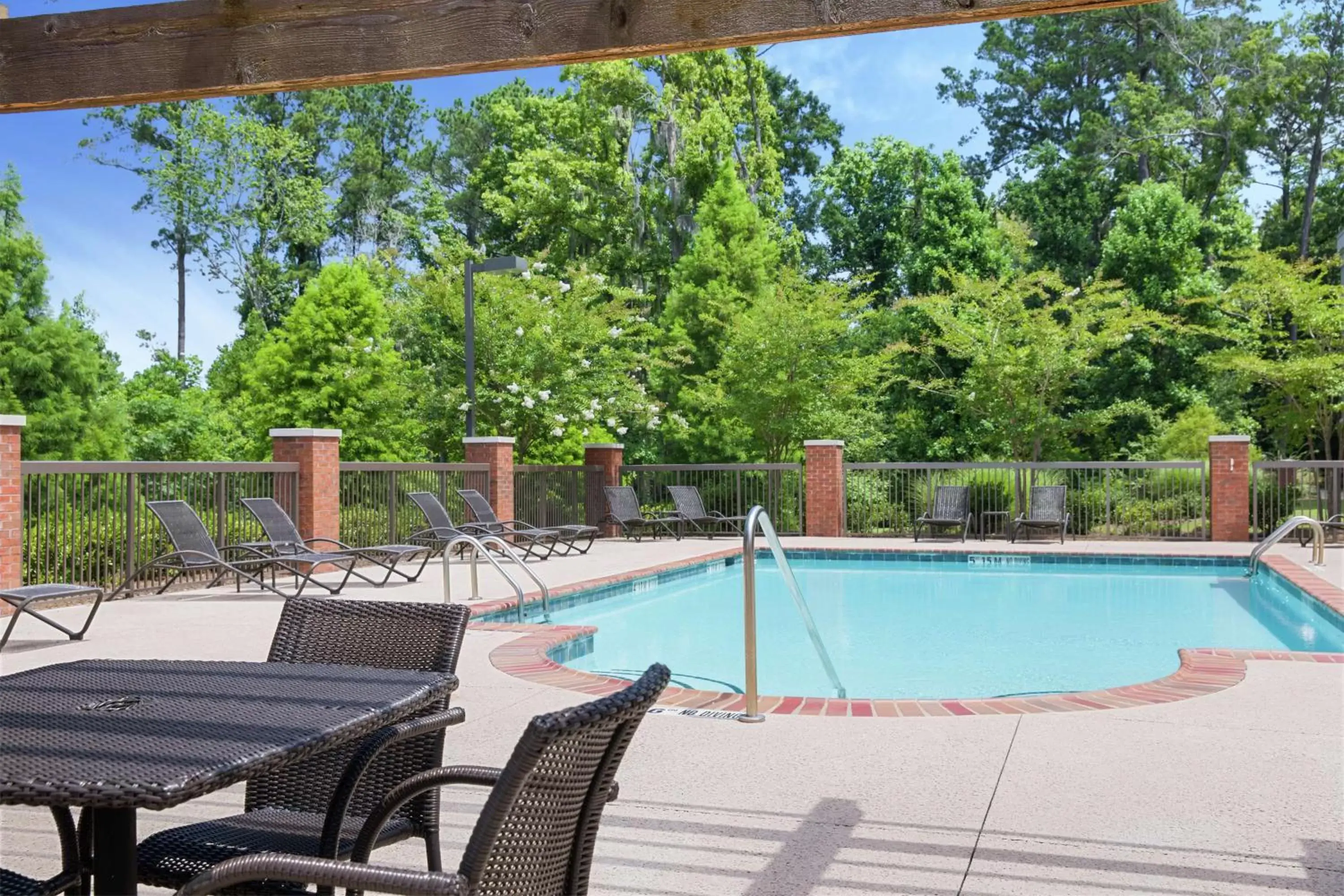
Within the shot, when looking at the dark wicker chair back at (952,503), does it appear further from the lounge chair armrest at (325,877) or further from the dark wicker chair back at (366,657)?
the lounge chair armrest at (325,877)

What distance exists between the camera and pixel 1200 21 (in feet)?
101

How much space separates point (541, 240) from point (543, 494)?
641 inches

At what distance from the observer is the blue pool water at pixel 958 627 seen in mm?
7816

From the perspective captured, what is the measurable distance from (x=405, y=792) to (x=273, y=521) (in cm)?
934

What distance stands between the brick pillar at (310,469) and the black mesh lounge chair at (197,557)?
176 cm

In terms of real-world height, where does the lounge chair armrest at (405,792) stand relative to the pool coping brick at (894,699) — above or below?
above

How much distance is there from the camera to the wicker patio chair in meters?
2.24

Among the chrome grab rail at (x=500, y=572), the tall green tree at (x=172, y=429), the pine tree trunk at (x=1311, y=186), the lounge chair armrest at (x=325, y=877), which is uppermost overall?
the pine tree trunk at (x=1311, y=186)

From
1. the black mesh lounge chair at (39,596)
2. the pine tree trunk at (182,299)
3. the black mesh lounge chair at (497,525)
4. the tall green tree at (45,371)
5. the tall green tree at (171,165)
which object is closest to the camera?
the black mesh lounge chair at (39,596)

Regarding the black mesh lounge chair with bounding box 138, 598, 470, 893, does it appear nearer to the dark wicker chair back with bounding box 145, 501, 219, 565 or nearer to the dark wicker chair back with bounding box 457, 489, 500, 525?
the dark wicker chair back with bounding box 145, 501, 219, 565

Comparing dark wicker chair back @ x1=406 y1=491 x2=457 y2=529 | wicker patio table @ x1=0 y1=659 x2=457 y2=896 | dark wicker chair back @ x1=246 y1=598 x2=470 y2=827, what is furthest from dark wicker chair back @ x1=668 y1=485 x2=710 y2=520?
wicker patio table @ x1=0 y1=659 x2=457 y2=896

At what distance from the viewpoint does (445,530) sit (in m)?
12.9

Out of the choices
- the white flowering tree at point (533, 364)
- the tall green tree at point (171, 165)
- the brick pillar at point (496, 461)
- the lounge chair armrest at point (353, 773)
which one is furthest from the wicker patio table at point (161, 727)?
the tall green tree at point (171, 165)

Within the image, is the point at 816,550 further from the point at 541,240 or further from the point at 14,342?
the point at 541,240
